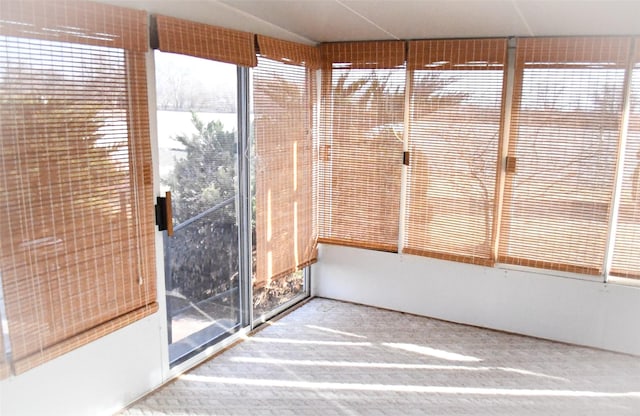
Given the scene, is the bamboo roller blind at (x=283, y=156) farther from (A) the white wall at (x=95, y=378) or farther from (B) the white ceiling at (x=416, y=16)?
(A) the white wall at (x=95, y=378)

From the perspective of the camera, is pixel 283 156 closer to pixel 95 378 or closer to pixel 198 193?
pixel 198 193

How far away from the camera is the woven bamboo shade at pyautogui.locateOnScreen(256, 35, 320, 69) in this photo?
3439 millimetres

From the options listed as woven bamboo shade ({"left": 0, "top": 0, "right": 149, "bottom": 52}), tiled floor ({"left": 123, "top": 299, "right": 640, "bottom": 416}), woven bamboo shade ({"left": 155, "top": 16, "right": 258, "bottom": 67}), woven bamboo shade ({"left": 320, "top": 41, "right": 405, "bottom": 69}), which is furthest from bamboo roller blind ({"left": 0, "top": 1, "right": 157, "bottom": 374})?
woven bamboo shade ({"left": 320, "top": 41, "right": 405, "bottom": 69})

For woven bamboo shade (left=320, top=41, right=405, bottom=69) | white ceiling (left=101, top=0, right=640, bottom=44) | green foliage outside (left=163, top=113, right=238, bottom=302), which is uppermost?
white ceiling (left=101, top=0, right=640, bottom=44)

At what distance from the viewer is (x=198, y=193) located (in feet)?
10.4

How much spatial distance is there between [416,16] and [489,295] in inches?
79.4

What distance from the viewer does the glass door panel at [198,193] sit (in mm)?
2945

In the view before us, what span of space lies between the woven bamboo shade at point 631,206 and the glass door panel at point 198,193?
2.47m

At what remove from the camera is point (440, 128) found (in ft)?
12.6

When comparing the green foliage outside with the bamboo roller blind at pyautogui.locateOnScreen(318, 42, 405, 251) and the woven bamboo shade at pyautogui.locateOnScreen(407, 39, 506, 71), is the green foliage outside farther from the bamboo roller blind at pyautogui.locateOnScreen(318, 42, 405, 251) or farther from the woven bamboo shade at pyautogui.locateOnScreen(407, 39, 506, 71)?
the woven bamboo shade at pyautogui.locateOnScreen(407, 39, 506, 71)

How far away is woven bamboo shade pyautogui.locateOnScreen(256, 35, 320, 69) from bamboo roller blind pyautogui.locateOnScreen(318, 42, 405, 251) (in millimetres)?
148

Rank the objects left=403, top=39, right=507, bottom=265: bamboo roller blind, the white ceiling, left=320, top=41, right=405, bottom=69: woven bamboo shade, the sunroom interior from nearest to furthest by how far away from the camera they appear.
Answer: the sunroom interior, the white ceiling, left=403, top=39, right=507, bottom=265: bamboo roller blind, left=320, top=41, right=405, bottom=69: woven bamboo shade

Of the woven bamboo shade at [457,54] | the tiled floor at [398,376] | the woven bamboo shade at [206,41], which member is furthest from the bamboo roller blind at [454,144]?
the woven bamboo shade at [206,41]

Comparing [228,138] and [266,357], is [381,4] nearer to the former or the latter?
[228,138]
